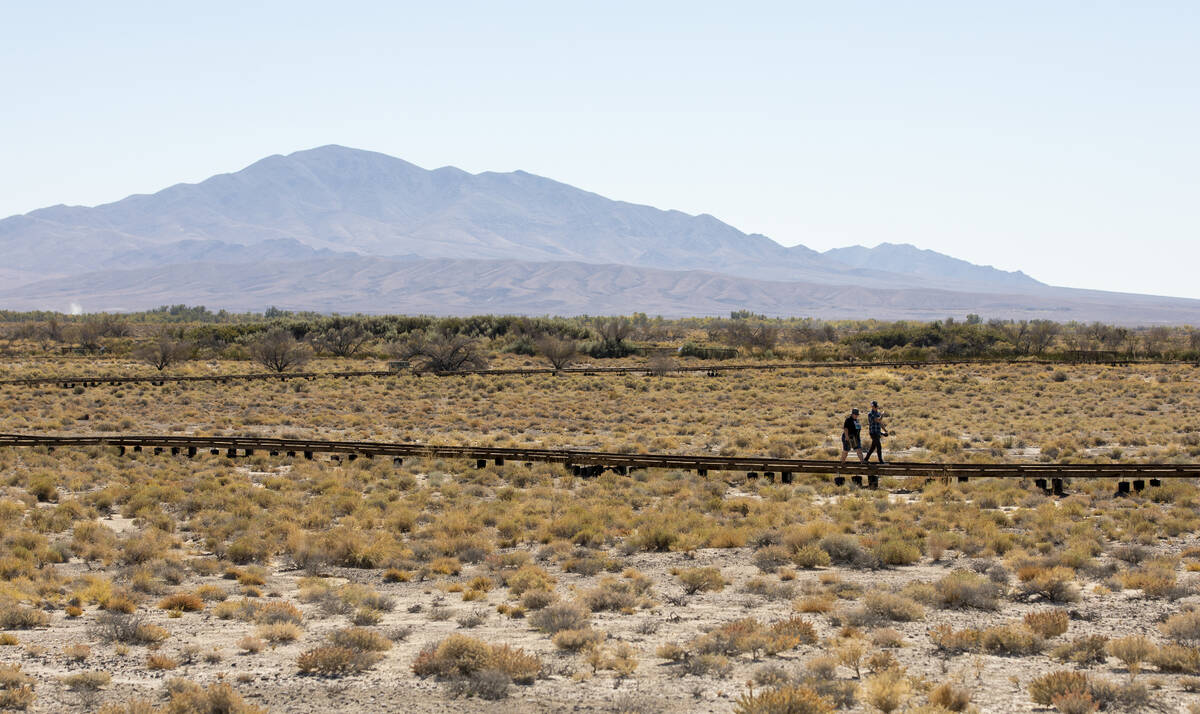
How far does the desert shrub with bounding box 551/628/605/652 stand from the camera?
11.9 m

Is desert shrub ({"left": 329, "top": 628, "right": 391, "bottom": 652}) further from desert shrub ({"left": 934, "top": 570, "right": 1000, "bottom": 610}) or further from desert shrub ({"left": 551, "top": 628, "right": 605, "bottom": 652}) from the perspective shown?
desert shrub ({"left": 934, "top": 570, "right": 1000, "bottom": 610})

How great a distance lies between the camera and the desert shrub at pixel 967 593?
13.2 meters

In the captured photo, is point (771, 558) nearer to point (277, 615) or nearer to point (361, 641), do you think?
point (361, 641)

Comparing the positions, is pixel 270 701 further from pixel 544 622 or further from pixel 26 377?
pixel 26 377

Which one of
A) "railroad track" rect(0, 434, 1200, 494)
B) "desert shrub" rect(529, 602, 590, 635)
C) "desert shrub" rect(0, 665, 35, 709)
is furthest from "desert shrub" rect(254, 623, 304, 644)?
"railroad track" rect(0, 434, 1200, 494)

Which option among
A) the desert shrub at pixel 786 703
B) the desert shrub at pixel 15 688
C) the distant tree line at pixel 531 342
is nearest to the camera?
the desert shrub at pixel 786 703

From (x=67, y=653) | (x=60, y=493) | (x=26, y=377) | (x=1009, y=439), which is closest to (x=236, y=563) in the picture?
(x=67, y=653)

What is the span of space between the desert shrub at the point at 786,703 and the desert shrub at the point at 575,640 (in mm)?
2597

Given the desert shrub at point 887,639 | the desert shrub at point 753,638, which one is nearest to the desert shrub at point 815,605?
the desert shrub at point 753,638

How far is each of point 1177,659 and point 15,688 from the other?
36.6ft

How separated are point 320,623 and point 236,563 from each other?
4.07 metres

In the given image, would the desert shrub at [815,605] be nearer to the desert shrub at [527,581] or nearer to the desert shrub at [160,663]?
the desert shrub at [527,581]

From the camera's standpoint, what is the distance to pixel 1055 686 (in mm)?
9938

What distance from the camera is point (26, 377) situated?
196 ft
